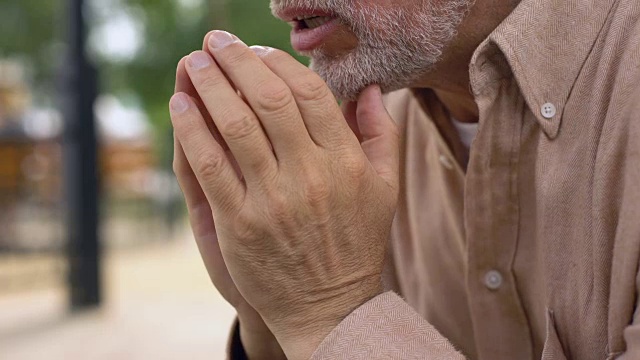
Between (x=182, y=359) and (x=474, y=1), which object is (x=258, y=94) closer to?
(x=474, y=1)

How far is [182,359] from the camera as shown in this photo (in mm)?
4859

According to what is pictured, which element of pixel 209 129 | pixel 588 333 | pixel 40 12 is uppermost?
pixel 209 129

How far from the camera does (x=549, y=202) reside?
160 cm

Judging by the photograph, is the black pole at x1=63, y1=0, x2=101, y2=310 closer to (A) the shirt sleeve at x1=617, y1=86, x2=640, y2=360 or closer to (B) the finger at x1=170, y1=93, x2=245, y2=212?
(B) the finger at x1=170, y1=93, x2=245, y2=212

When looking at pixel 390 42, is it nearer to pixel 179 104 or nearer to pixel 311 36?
pixel 311 36

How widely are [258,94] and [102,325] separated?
4.60 m

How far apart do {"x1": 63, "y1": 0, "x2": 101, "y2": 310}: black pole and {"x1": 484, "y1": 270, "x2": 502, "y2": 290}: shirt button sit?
5055 mm

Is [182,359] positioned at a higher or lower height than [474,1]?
lower

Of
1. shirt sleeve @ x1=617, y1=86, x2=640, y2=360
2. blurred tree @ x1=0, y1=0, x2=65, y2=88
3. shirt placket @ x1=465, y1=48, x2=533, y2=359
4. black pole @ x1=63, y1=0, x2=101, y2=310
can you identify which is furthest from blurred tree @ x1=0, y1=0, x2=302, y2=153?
shirt sleeve @ x1=617, y1=86, x2=640, y2=360

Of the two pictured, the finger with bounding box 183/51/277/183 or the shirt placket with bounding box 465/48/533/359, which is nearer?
the finger with bounding box 183/51/277/183

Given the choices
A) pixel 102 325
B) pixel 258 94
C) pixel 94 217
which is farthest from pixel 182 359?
pixel 258 94

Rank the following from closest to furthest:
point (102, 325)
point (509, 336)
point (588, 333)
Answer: point (588, 333) < point (509, 336) < point (102, 325)

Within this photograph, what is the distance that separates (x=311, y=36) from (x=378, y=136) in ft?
1.10

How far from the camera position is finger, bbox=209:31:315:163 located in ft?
4.96
